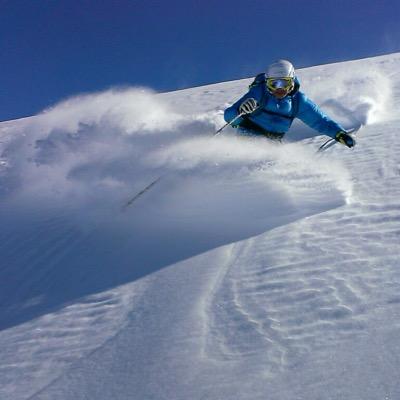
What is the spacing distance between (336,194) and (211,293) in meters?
2.08

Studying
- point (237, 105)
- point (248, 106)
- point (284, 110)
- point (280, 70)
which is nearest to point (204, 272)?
point (248, 106)

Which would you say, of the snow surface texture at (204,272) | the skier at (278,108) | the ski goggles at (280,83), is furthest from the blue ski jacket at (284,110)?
the snow surface texture at (204,272)

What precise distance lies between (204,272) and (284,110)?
356 centimetres

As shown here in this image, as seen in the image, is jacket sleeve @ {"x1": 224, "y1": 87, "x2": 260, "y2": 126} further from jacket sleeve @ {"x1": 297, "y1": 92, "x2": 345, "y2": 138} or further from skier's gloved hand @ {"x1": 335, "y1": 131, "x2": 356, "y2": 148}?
skier's gloved hand @ {"x1": 335, "y1": 131, "x2": 356, "y2": 148}

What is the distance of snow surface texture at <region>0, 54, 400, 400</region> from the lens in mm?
2320

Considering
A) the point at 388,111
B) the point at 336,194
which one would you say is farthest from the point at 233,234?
the point at 388,111

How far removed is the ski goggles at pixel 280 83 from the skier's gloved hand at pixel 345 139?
37.1 inches

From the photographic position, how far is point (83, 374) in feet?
8.13

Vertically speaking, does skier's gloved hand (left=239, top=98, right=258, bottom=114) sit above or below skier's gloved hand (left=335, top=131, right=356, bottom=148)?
above

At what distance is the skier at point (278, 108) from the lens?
18.8 feet

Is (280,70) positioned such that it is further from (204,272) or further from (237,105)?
(204,272)

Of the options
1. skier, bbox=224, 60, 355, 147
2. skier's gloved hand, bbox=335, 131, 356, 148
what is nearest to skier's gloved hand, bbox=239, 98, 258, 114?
skier, bbox=224, 60, 355, 147

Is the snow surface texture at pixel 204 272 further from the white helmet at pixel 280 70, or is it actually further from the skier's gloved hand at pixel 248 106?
the white helmet at pixel 280 70

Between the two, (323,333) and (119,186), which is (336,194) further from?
(119,186)
